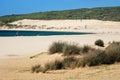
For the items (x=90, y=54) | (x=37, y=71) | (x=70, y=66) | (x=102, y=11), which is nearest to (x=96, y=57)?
(x=90, y=54)

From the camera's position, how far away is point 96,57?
47.4 ft

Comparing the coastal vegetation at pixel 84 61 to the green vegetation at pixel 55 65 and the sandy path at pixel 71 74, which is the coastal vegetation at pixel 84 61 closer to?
the green vegetation at pixel 55 65

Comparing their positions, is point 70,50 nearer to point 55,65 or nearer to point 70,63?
point 70,63

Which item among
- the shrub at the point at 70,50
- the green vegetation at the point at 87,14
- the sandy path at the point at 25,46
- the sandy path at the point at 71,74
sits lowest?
the sandy path at the point at 25,46

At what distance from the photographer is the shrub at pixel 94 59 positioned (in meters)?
14.3

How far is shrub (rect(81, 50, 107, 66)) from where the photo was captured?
14.3 m

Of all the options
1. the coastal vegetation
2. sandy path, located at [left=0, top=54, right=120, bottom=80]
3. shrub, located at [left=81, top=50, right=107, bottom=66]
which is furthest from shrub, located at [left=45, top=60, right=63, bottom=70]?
shrub, located at [left=81, top=50, right=107, bottom=66]

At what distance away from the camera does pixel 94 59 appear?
1441 cm

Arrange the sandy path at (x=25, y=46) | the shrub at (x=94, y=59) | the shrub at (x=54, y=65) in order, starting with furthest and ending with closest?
the sandy path at (x=25, y=46) → the shrub at (x=94, y=59) → the shrub at (x=54, y=65)

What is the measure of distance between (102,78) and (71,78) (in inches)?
39.8

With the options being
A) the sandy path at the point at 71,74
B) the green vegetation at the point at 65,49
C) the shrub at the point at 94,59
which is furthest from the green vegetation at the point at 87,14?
the sandy path at the point at 71,74

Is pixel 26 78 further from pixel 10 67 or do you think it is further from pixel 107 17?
pixel 107 17

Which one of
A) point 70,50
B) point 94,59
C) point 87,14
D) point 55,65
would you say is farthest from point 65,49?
point 87,14

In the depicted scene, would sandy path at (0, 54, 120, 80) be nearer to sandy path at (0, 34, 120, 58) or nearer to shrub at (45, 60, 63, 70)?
shrub at (45, 60, 63, 70)
